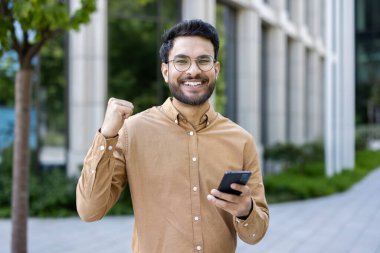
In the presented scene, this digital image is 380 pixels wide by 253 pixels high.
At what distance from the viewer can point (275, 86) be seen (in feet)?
67.3

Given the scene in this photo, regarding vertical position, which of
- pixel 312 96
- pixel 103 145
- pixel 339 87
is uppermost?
pixel 312 96

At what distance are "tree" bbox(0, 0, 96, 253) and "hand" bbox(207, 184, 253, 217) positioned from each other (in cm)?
390

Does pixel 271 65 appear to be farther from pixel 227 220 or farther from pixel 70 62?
pixel 227 220

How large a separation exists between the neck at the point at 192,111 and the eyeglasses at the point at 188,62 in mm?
170

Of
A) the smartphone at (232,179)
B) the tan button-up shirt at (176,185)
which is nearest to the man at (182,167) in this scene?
the tan button-up shirt at (176,185)

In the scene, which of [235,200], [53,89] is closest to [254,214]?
[235,200]

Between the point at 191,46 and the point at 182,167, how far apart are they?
0.53 metres

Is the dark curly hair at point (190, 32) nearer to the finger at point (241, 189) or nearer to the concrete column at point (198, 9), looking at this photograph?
the finger at point (241, 189)

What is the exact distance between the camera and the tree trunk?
5684 millimetres

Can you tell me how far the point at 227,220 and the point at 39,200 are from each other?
843 centimetres

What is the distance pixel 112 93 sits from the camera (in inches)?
481

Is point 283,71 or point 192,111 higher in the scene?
point 283,71

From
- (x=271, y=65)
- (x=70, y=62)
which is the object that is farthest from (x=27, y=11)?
(x=271, y=65)

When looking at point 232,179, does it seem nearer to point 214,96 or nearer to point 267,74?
point 214,96
